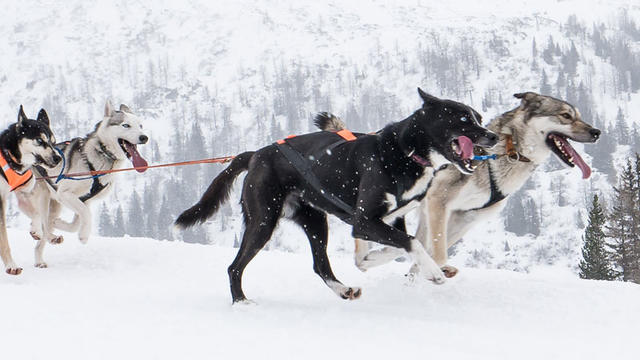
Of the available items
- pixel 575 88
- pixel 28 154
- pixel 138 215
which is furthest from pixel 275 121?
pixel 28 154

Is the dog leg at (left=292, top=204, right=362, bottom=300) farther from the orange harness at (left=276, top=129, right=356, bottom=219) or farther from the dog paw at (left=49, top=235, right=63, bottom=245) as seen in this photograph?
the dog paw at (left=49, top=235, right=63, bottom=245)

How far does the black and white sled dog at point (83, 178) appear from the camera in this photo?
7789mm

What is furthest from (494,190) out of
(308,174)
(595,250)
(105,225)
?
(105,225)

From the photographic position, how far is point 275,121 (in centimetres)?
19150

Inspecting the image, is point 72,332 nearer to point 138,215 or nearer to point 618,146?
point 138,215

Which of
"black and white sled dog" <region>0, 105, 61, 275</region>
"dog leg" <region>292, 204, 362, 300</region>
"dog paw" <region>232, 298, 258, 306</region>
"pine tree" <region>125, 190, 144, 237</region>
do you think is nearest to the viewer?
"dog paw" <region>232, 298, 258, 306</region>

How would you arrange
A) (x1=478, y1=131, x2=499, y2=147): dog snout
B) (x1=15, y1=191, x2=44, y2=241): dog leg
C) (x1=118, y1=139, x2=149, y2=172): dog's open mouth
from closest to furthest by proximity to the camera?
1. (x1=478, y1=131, x2=499, y2=147): dog snout
2. (x1=15, y1=191, x2=44, y2=241): dog leg
3. (x1=118, y1=139, x2=149, y2=172): dog's open mouth

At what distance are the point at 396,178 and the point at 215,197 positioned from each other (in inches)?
79.8

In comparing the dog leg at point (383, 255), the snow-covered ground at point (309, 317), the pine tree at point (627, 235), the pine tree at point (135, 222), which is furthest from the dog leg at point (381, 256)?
the pine tree at point (135, 222)

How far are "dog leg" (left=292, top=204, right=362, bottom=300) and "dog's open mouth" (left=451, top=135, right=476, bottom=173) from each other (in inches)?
56.7

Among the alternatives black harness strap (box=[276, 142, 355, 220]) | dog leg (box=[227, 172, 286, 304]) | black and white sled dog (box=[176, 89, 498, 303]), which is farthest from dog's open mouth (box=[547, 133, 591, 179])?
dog leg (box=[227, 172, 286, 304])

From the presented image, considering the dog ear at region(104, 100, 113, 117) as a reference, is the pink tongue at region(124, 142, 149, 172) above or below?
below

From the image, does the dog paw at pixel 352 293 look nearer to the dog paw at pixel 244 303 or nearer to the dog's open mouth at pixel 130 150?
the dog paw at pixel 244 303

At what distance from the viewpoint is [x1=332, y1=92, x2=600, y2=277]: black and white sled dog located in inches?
220
